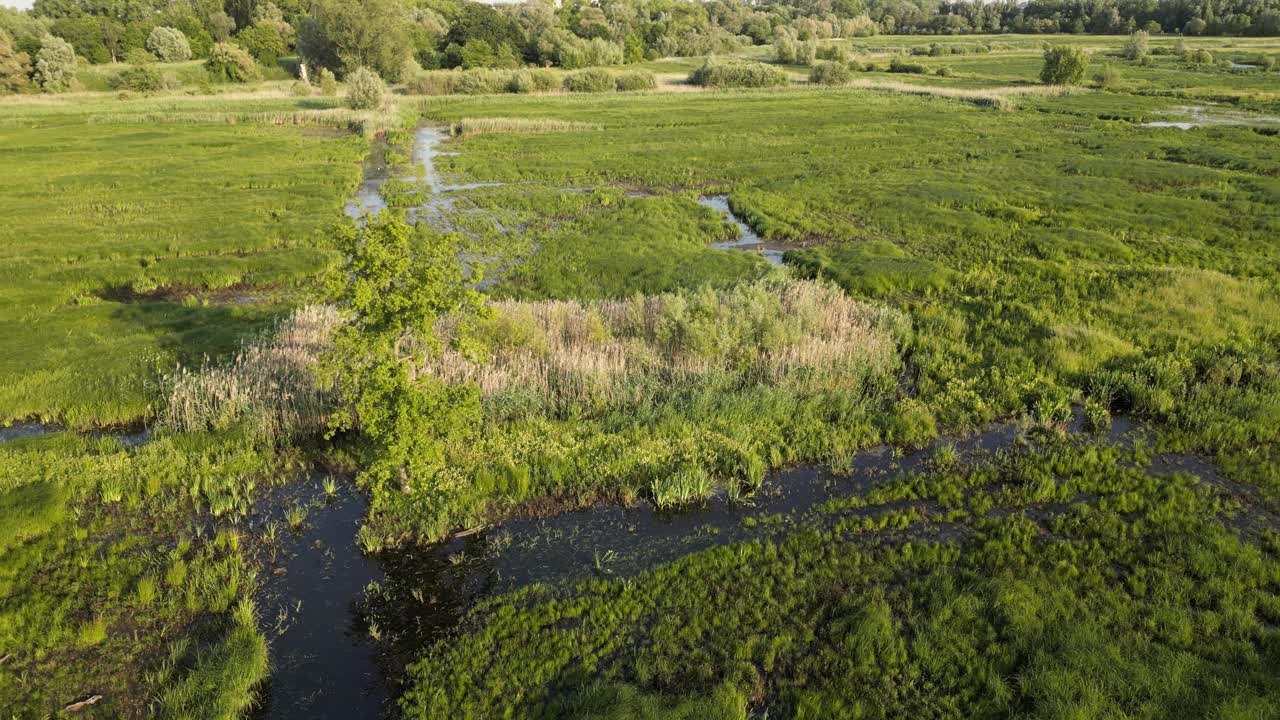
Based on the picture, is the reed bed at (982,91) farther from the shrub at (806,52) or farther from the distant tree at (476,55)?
the distant tree at (476,55)

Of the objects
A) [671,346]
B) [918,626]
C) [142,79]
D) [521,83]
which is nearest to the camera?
[918,626]

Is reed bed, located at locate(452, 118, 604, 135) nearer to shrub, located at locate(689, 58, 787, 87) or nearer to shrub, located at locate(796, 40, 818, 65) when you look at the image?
shrub, located at locate(689, 58, 787, 87)

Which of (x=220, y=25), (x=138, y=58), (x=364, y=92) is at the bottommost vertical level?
(x=364, y=92)

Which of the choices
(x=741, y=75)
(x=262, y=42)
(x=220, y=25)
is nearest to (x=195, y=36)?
(x=220, y=25)

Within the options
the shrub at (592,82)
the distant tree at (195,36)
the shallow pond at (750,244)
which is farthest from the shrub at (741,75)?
the distant tree at (195,36)

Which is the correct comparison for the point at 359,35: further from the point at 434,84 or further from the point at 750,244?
the point at 750,244

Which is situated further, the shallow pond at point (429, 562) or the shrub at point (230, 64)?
the shrub at point (230, 64)
